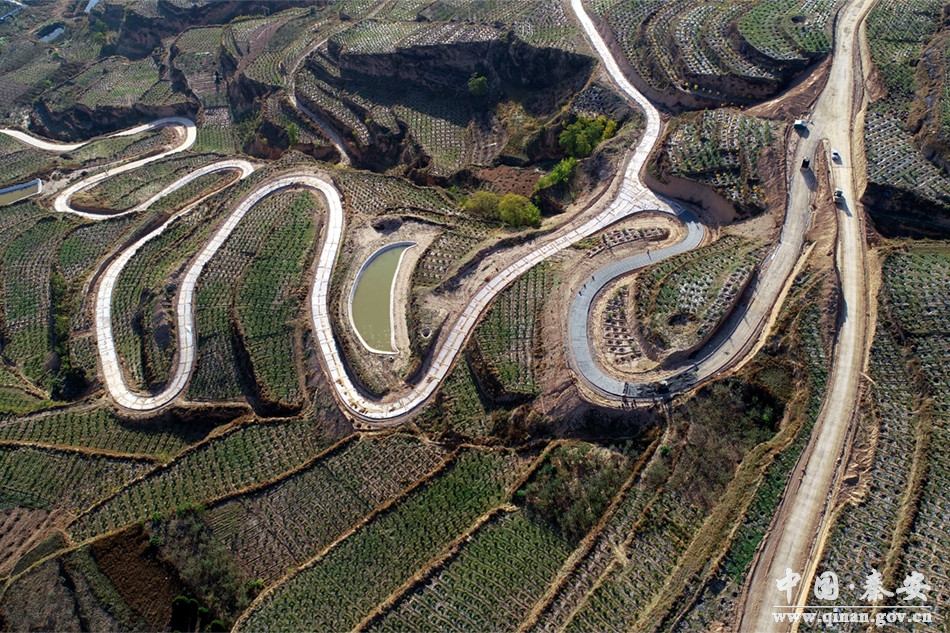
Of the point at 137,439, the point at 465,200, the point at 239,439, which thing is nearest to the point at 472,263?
the point at 465,200

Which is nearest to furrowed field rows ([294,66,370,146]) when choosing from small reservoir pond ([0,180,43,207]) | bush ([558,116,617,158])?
bush ([558,116,617,158])

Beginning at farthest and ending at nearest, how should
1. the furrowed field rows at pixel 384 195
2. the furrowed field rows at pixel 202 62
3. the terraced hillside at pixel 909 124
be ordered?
the furrowed field rows at pixel 202 62, the furrowed field rows at pixel 384 195, the terraced hillside at pixel 909 124

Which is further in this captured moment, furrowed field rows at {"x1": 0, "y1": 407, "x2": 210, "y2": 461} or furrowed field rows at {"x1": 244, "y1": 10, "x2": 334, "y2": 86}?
furrowed field rows at {"x1": 244, "y1": 10, "x2": 334, "y2": 86}

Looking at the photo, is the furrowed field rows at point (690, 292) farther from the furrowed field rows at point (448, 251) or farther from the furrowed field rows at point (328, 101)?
the furrowed field rows at point (328, 101)

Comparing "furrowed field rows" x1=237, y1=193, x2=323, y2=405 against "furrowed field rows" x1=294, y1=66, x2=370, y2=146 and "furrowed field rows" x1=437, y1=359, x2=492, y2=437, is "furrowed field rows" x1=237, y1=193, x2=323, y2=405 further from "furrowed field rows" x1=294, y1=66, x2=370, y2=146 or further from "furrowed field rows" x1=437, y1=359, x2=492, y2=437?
"furrowed field rows" x1=294, y1=66, x2=370, y2=146

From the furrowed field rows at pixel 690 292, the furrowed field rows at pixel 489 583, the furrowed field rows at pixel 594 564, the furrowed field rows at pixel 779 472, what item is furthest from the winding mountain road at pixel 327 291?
the furrowed field rows at pixel 779 472

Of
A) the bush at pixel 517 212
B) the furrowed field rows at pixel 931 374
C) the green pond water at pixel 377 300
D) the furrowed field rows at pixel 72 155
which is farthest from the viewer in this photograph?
the furrowed field rows at pixel 72 155

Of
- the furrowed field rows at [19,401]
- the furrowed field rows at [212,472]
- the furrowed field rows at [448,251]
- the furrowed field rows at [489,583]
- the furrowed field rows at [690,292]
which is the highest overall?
the furrowed field rows at [448,251]

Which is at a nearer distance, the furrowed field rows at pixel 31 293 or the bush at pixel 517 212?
the furrowed field rows at pixel 31 293
